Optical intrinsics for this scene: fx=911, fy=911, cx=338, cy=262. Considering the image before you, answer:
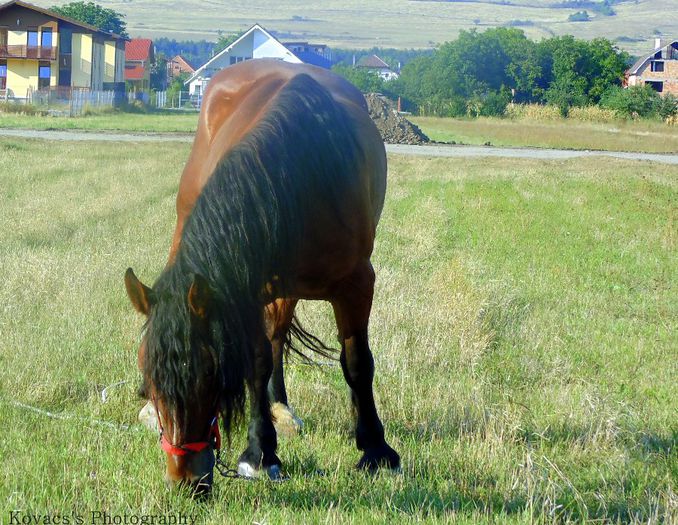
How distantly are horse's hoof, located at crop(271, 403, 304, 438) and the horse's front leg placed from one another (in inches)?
15.3

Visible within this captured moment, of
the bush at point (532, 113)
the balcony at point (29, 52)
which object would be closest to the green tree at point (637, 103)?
the bush at point (532, 113)

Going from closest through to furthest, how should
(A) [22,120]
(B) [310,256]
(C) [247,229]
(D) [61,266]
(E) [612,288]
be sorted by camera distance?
(C) [247,229] → (B) [310,256] → (D) [61,266] → (E) [612,288] → (A) [22,120]

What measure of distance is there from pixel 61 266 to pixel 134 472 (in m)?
5.06

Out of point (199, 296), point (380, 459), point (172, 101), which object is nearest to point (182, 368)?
point (199, 296)

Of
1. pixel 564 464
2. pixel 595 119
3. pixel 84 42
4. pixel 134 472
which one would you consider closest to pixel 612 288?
pixel 564 464

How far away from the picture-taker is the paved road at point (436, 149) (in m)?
29.2

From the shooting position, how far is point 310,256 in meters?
4.32

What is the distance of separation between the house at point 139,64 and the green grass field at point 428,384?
77759mm

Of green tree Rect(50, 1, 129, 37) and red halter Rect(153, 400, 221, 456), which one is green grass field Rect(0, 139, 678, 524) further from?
green tree Rect(50, 1, 129, 37)

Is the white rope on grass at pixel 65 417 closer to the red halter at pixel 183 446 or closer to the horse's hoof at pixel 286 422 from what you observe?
the horse's hoof at pixel 286 422

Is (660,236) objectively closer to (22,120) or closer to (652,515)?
(652,515)

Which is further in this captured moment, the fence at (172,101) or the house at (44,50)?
the fence at (172,101)

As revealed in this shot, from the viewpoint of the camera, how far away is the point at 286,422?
5.03 meters

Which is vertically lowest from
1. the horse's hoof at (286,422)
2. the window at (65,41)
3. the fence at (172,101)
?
the fence at (172,101)
